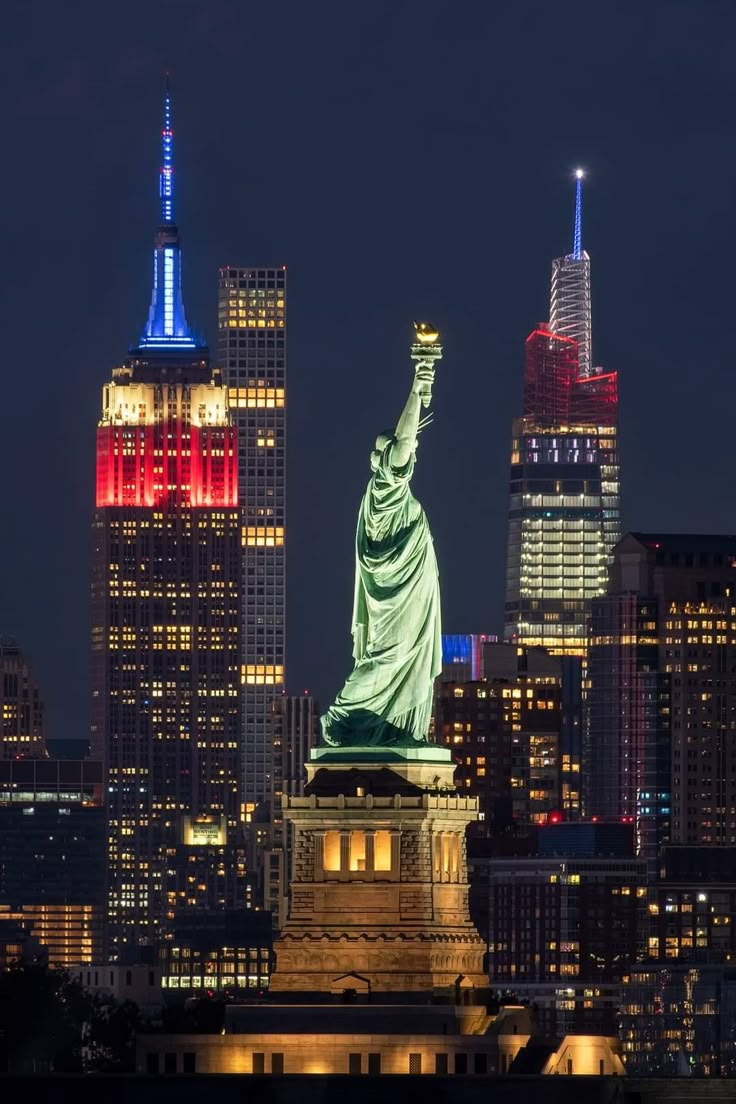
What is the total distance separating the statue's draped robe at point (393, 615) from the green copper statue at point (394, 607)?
3cm

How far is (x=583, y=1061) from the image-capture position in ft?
416

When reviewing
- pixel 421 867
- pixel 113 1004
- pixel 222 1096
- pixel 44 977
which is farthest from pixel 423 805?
pixel 113 1004

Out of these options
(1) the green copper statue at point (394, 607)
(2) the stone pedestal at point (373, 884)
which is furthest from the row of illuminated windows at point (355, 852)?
(1) the green copper statue at point (394, 607)

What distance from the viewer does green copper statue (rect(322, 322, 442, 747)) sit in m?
135

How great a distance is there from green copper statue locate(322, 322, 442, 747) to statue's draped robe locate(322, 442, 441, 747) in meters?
0.03

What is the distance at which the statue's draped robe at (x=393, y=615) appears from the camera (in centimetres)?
13588

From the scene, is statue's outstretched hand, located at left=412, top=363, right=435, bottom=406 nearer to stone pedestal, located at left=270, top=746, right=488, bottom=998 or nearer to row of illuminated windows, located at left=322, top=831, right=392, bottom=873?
stone pedestal, located at left=270, top=746, right=488, bottom=998

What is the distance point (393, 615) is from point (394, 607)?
21cm

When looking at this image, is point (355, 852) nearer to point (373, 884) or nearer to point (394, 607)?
point (373, 884)

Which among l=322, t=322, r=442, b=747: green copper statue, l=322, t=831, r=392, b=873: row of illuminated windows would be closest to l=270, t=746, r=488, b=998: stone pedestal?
l=322, t=831, r=392, b=873: row of illuminated windows

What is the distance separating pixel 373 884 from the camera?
133m

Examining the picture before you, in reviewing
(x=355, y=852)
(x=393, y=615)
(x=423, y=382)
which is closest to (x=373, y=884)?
(x=355, y=852)

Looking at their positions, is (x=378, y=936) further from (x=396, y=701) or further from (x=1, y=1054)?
(x=1, y=1054)

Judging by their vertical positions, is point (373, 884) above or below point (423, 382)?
below
